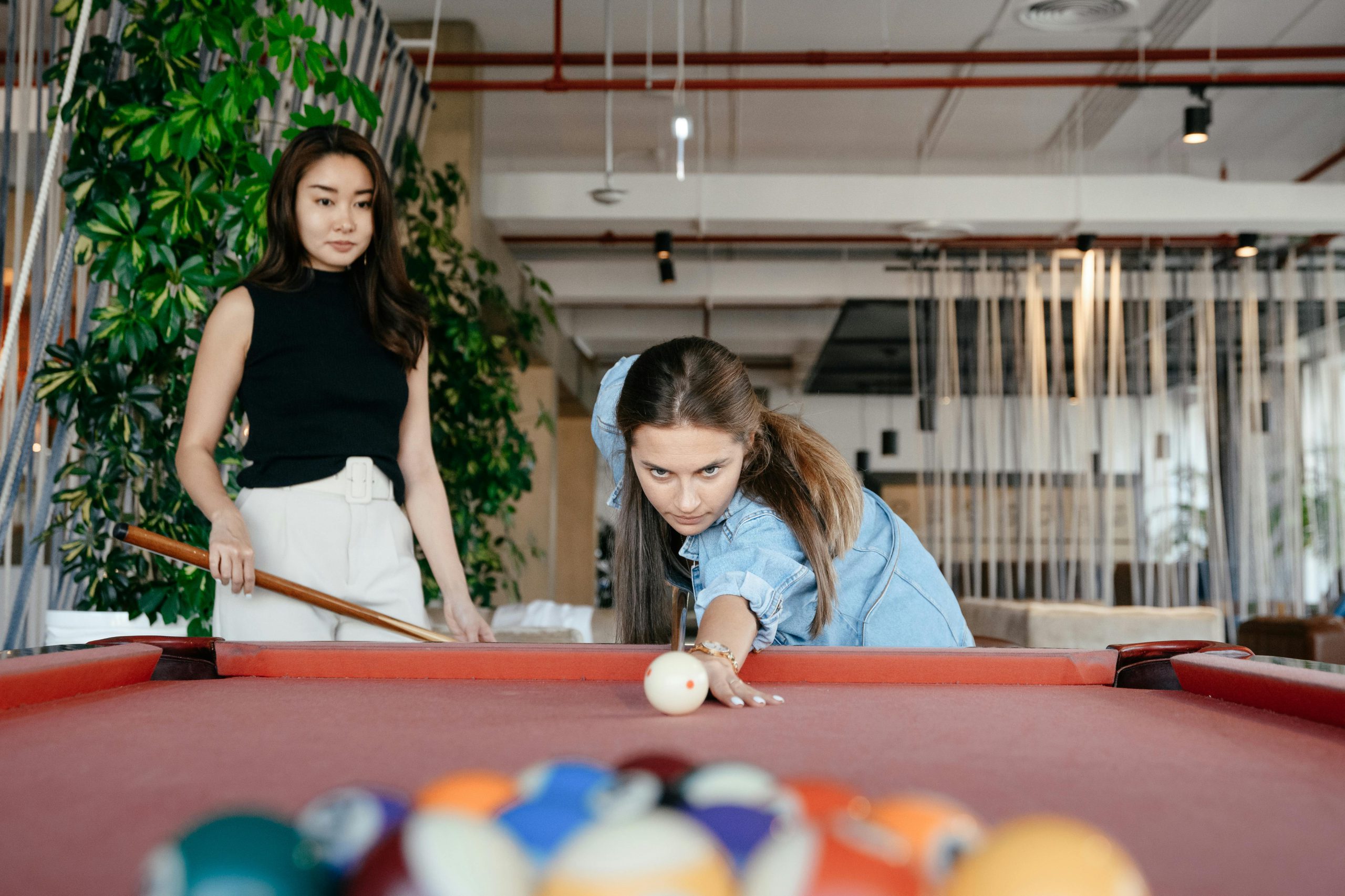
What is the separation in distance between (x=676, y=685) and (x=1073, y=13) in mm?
4781

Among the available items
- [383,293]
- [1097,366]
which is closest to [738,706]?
[383,293]

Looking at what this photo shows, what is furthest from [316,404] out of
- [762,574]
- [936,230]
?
[936,230]

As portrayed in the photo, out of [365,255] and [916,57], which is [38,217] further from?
[916,57]

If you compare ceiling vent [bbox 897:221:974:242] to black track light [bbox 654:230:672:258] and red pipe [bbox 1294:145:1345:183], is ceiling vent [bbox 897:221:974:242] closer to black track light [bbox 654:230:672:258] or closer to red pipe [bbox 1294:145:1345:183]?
black track light [bbox 654:230:672:258]

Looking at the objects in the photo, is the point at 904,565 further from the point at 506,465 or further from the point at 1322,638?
the point at 1322,638

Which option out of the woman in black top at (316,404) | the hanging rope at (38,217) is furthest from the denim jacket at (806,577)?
the hanging rope at (38,217)

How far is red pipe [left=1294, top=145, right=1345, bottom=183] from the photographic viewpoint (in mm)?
6699

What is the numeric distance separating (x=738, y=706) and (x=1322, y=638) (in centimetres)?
445

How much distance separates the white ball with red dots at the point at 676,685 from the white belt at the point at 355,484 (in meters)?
0.96

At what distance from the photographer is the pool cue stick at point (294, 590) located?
74.6 inches

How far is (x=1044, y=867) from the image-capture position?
1.63 feet

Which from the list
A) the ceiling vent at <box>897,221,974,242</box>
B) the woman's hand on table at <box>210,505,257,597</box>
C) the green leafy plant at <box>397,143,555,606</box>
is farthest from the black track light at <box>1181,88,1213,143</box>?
the woman's hand on table at <box>210,505,257,597</box>

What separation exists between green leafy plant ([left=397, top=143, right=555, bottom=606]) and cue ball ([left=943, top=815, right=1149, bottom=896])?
365cm

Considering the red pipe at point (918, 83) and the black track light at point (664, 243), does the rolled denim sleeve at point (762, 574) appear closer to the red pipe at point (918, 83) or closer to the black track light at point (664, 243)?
the red pipe at point (918, 83)
